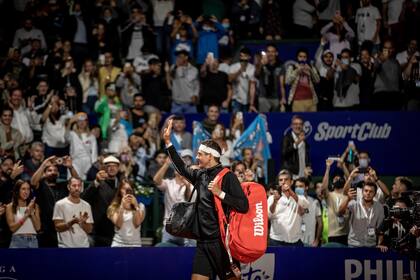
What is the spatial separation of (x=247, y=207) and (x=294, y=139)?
21.5ft

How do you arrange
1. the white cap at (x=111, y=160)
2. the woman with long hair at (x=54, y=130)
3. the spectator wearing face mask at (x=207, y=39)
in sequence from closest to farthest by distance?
the white cap at (x=111, y=160), the woman with long hair at (x=54, y=130), the spectator wearing face mask at (x=207, y=39)

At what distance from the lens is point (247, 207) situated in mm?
10852

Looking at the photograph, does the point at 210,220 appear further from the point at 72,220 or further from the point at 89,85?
the point at 89,85

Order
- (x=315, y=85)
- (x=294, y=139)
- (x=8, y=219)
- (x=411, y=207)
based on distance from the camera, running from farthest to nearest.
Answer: (x=315, y=85), (x=294, y=139), (x=8, y=219), (x=411, y=207)

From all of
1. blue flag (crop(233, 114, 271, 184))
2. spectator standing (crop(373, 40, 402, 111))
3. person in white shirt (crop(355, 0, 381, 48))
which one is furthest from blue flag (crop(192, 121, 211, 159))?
person in white shirt (crop(355, 0, 381, 48))

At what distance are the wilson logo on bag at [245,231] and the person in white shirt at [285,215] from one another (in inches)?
139

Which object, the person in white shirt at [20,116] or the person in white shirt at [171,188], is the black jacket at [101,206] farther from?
the person in white shirt at [20,116]

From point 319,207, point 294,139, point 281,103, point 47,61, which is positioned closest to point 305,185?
point 319,207

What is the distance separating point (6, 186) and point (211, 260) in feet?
17.4

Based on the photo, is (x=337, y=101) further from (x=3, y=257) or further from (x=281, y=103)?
(x=3, y=257)

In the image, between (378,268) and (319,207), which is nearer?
(378,268)

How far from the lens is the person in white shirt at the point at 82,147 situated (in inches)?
686

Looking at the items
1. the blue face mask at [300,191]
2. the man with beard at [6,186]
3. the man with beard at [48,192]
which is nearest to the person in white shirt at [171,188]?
the man with beard at [48,192]

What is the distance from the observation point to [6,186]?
15219mm
